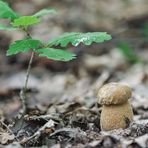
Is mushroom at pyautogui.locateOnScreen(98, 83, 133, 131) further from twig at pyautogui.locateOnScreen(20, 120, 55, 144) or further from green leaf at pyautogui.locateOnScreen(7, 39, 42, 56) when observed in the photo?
green leaf at pyautogui.locateOnScreen(7, 39, 42, 56)

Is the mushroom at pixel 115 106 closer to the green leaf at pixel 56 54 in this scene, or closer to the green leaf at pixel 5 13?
the green leaf at pixel 56 54

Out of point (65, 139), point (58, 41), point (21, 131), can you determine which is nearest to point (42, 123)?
point (21, 131)

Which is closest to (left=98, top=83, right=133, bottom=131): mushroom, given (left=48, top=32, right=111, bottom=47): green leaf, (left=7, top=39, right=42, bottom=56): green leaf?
(left=48, top=32, right=111, bottom=47): green leaf

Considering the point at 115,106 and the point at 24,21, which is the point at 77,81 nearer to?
the point at 115,106

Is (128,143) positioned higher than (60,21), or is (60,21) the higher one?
(60,21)

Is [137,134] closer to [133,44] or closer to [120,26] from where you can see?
[133,44]
